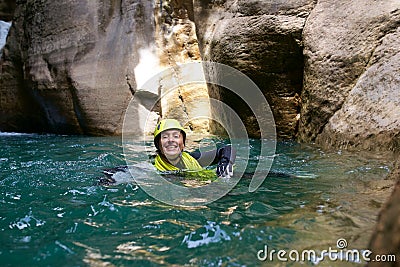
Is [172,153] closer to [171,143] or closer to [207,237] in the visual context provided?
[171,143]

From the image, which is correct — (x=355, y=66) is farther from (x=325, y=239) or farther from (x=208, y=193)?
(x=325, y=239)

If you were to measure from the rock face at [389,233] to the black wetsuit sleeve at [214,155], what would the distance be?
3.02m

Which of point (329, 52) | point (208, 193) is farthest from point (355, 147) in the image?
point (208, 193)

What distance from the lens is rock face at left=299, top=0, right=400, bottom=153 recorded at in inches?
203

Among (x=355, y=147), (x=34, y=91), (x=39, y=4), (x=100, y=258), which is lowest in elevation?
Answer: (x=100, y=258)

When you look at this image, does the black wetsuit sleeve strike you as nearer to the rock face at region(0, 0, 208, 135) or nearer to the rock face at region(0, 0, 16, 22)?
the rock face at region(0, 0, 208, 135)

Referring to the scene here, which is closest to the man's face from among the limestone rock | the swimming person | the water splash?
the swimming person

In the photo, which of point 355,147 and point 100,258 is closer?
point 100,258

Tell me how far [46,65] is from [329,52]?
8.83 metres

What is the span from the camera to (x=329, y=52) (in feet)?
20.3

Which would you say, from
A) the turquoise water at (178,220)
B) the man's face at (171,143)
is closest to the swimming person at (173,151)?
the man's face at (171,143)
